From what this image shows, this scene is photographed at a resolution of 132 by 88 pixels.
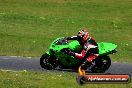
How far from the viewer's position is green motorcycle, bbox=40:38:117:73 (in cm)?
1977

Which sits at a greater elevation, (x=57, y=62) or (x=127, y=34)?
(x=57, y=62)

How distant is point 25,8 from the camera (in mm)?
49094

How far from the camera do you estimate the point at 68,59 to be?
20.0m

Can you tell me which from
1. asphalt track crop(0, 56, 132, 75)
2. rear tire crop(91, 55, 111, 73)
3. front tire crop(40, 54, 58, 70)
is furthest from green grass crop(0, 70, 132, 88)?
asphalt track crop(0, 56, 132, 75)

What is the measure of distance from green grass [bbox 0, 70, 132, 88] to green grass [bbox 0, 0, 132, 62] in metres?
5.71

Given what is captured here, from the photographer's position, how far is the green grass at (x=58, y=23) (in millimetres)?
26664

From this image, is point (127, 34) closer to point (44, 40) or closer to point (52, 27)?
point (52, 27)

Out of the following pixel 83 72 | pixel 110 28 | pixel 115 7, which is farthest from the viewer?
pixel 115 7

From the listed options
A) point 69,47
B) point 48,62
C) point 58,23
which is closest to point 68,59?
point 69,47

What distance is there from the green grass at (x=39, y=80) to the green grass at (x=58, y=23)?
18.7ft

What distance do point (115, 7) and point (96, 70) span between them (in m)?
33.1

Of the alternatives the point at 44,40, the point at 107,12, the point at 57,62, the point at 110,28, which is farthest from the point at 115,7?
the point at 57,62

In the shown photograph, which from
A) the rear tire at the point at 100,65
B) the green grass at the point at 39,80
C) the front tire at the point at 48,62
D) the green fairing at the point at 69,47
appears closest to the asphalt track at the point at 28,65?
the front tire at the point at 48,62

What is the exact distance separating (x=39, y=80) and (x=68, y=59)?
11.2ft
